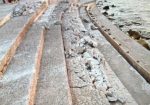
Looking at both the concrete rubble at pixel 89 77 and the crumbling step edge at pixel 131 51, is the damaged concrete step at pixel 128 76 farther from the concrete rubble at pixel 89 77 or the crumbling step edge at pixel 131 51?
the concrete rubble at pixel 89 77

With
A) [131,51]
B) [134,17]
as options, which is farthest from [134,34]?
[134,17]

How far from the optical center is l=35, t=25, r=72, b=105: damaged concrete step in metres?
3.06

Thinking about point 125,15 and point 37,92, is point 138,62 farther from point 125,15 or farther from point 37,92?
point 125,15

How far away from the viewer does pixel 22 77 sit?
11.1 ft

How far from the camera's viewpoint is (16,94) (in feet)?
9.93

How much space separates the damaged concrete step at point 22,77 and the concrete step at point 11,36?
3.3 inches

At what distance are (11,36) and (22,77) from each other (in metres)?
1.55

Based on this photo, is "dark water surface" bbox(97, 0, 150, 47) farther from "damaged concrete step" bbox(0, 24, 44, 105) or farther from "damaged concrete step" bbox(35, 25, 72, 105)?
"damaged concrete step" bbox(0, 24, 44, 105)

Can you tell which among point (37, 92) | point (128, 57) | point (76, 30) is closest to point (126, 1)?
point (76, 30)

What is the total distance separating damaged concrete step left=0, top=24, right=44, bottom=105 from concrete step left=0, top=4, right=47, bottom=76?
0.27 feet

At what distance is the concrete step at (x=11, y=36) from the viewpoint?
12.5ft

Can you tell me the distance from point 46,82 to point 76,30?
3.20 m

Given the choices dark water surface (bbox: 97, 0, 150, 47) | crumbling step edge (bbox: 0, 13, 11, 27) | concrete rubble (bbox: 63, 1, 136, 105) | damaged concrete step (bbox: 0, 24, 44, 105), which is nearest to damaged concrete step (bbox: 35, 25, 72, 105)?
damaged concrete step (bbox: 0, 24, 44, 105)

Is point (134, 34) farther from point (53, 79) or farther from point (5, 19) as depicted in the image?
point (53, 79)
